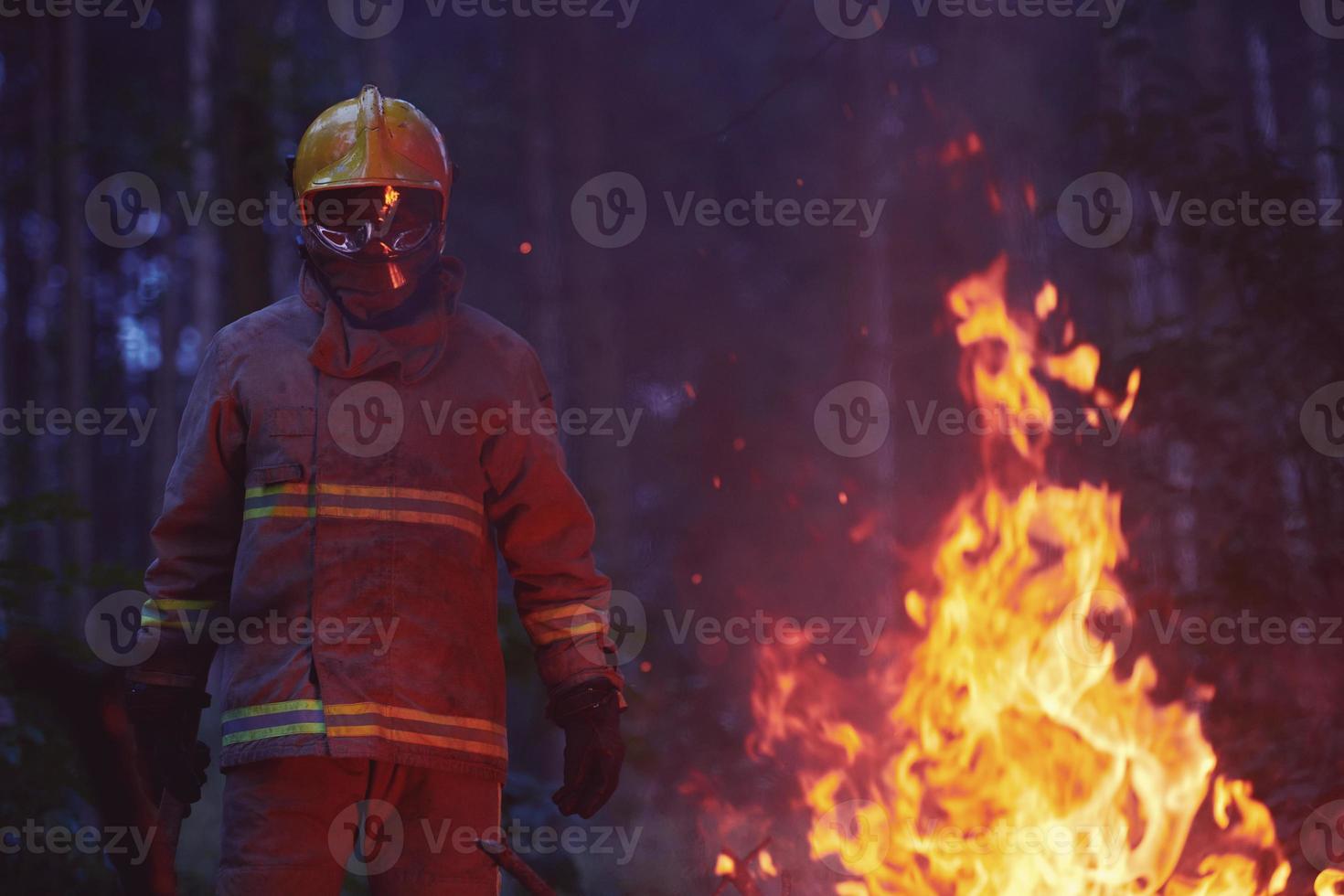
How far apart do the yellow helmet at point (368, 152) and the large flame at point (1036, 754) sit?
3115 mm

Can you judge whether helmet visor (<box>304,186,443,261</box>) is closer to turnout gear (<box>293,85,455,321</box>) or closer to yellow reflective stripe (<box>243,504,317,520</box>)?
turnout gear (<box>293,85,455,321</box>)

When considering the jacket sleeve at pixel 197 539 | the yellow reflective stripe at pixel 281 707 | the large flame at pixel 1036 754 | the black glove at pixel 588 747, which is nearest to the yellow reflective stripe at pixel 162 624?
the jacket sleeve at pixel 197 539

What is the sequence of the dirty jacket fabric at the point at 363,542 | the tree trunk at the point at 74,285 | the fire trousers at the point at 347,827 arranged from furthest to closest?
the tree trunk at the point at 74,285 → the dirty jacket fabric at the point at 363,542 → the fire trousers at the point at 347,827

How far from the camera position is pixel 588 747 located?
3488 millimetres

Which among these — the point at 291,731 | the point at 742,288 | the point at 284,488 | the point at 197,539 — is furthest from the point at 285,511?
the point at 742,288

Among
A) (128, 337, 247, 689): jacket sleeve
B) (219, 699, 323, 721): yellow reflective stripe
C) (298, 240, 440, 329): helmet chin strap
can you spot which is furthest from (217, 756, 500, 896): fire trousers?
(298, 240, 440, 329): helmet chin strap

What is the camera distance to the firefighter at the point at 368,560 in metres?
3.21

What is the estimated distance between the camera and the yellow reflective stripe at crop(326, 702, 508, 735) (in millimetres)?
3193

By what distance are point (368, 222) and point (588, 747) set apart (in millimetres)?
1468

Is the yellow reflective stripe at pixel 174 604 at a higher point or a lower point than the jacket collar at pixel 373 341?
lower

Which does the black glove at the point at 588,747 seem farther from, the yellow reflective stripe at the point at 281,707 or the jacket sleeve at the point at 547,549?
the yellow reflective stripe at the point at 281,707

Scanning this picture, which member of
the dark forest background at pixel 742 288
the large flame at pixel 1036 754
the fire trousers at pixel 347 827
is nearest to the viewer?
the fire trousers at pixel 347 827

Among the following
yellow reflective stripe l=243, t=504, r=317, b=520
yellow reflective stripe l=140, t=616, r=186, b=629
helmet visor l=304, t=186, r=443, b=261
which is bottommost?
yellow reflective stripe l=140, t=616, r=186, b=629

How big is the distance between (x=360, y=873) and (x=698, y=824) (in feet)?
7.28
